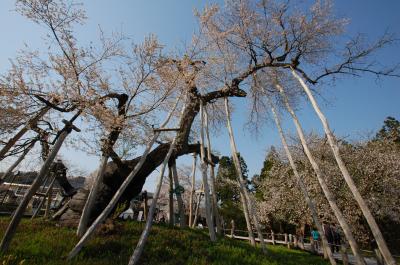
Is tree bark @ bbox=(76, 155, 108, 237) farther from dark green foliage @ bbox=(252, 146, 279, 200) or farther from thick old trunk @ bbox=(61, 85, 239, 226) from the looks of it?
dark green foliage @ bbox=(252, 146, 279, 200)

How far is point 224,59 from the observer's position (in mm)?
11438

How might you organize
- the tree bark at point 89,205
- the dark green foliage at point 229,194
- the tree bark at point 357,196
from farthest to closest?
1. the dark green foliage at point 229,194
2. the tree bark at point 89,205
3. the tree bark at point 357,196

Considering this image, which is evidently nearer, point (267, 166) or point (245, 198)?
point (245, 198)

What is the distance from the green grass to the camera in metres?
5.81

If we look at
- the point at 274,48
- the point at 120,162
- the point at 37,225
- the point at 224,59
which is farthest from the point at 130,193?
the point at 274,48

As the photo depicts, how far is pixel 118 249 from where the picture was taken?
6777 millimetres

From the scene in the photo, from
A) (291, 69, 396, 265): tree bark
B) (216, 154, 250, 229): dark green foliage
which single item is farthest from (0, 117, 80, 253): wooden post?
(216, 154, 250, 229): dark green foliage

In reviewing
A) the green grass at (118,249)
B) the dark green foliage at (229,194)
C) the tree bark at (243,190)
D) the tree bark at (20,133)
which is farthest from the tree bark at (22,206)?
the dark green foliage at (229,194)

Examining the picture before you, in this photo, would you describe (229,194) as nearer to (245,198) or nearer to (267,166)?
(267,166)

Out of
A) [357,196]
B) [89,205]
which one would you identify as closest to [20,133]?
[89,205]

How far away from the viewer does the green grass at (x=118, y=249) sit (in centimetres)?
581

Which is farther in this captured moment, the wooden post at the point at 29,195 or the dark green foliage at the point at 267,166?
the dark green foliage at the point at 267,166

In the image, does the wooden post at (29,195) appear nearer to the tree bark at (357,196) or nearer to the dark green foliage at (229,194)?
the tree bark at (357,196)

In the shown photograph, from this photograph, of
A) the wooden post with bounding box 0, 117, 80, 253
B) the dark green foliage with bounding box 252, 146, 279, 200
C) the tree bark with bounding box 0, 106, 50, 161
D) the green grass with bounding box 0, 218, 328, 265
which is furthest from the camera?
the dark green foliage with bounding box 252, 146, 279, 200
